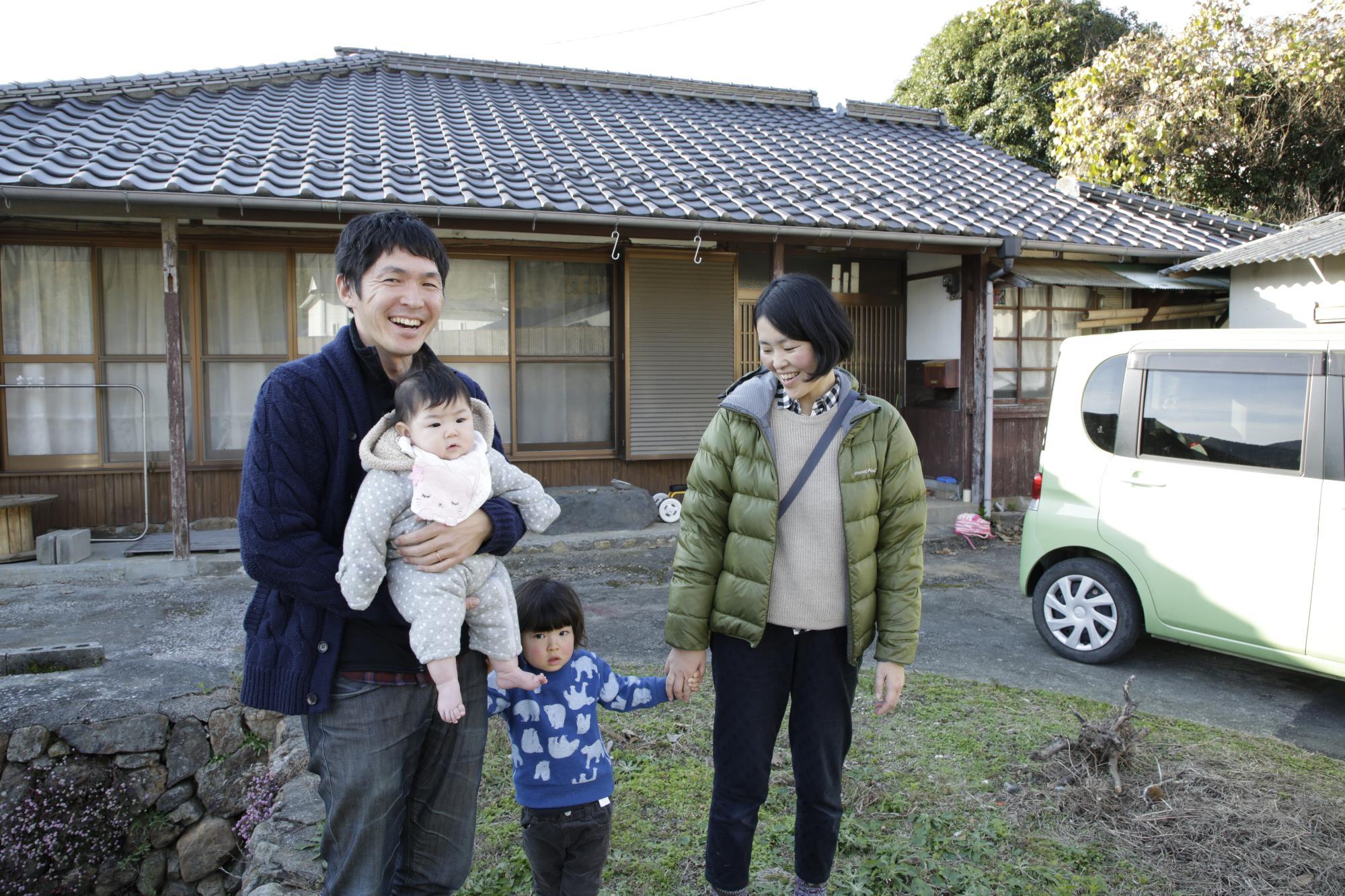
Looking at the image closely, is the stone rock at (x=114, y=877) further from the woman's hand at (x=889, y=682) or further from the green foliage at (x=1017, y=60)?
the green foliage at (x=1017, y=60)

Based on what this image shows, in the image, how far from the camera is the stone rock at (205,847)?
4.35 metres

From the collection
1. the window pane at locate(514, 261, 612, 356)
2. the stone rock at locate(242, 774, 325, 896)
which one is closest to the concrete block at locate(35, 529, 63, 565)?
the window pane at locate(514, 261, 612, 356)

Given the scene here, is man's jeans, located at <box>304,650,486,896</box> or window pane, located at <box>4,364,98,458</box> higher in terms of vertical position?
window pane, located at <box>4,364,98,458</box>

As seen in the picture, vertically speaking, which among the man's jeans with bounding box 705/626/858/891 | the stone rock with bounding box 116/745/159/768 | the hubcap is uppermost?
the man's jeans with bounding box 705/626/858/891

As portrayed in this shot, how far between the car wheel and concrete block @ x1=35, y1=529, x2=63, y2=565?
274 inches

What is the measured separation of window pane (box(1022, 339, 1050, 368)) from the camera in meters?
9.35

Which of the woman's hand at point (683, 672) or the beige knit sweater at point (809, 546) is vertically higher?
the beige knit sweater at point (809, 546)

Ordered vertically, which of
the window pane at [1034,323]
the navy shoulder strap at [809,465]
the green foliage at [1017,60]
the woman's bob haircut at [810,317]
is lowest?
the navy shoulder strap at [809,465]

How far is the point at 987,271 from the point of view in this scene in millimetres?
8633

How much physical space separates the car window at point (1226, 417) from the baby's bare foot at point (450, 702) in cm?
413

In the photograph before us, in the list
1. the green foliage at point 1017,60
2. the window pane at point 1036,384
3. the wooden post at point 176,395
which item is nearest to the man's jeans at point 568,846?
the wooden post at point 176,395

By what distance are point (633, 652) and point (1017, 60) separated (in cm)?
1777

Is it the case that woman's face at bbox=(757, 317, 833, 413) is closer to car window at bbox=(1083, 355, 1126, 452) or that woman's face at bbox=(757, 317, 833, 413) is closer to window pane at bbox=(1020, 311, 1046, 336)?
car window at bbox=(1083, 355, 1126, 452)

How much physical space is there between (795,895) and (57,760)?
3.75m
